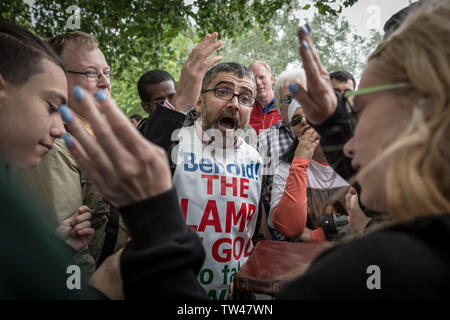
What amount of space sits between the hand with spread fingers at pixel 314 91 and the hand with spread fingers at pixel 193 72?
43.3 inches

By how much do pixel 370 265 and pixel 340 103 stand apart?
1.17 m

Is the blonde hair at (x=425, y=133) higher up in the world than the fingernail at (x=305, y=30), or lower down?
lower down

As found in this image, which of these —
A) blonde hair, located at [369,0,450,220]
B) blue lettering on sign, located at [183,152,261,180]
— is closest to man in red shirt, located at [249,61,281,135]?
blue lettering on sign, located at [183,152,261,180]

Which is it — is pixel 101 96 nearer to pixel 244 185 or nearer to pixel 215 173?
pixel 215 173

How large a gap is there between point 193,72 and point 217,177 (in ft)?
2.70

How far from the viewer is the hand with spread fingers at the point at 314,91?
1636 mm

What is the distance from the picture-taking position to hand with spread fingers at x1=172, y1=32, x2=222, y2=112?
8.59 feet

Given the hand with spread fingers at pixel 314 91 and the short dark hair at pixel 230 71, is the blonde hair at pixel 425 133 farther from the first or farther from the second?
the short dark hair at pixel 230 71

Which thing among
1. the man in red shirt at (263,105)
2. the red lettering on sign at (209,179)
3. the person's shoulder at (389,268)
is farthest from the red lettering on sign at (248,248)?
the man in red shirt at (263,105)

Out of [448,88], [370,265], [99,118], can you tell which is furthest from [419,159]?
[99,118]

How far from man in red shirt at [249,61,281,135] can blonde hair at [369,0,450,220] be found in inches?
153

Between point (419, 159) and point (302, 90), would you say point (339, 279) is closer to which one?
point (419, 159)

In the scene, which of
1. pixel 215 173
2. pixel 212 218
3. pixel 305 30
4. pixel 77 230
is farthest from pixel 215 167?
pixel 305 30

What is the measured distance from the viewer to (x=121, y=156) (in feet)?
3.04
